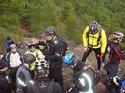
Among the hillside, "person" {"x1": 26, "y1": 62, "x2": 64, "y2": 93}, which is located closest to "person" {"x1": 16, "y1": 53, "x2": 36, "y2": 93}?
"person" {"x1": 26, "y1": 62, "x2": 64, "y2": 93}

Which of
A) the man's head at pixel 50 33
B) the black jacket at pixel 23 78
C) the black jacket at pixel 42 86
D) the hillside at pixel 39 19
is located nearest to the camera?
the black jacket at pixel 42 86

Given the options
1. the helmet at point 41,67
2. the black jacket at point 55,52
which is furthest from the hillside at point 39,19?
the helmet at point 41,67

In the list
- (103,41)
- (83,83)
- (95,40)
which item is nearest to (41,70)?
(83,83)

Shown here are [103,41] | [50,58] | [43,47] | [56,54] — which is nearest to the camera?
[50,58]

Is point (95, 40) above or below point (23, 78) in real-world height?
above

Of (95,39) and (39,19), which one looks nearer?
(95,39)

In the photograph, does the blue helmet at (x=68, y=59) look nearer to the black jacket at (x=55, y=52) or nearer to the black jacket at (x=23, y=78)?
the black jacket at (x=55, y=52)

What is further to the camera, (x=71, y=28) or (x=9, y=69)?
(x=71, y=28)

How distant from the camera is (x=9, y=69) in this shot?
971 centimetres

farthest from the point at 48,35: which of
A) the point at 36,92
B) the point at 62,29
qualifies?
the point at 62,29

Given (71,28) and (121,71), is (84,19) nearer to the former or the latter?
(71,28)

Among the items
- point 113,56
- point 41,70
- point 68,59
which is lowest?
point 113,56

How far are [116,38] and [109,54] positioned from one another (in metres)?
0.48

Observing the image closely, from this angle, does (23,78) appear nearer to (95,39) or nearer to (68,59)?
(68,59)
